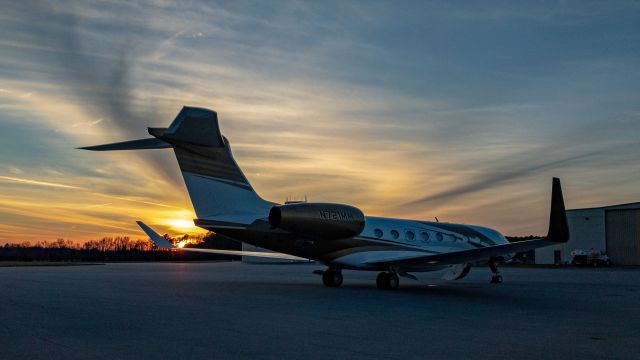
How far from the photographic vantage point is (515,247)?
60.0 feet

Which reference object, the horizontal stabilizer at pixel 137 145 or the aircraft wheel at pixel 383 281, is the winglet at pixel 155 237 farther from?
the aircraft wheel at pixel 383 281

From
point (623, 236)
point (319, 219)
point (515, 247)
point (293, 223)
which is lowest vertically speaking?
point (515, 247)

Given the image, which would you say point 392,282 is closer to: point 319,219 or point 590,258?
point 319,219

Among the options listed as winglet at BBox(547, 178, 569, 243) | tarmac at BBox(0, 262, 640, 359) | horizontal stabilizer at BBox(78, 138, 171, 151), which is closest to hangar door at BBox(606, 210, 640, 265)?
tarmac at BBox(0, 262, 640, 359)

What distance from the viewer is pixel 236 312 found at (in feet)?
40.9

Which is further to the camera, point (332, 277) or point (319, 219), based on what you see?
point (332, 277)

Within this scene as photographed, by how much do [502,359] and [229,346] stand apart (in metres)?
3.43

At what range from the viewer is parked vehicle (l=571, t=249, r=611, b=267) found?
58125 millimetres

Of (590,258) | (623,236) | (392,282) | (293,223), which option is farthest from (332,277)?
(623,236)

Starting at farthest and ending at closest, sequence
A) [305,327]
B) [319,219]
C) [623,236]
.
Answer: [623,236], [319,219], [305,327]

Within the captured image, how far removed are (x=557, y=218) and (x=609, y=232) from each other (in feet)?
160

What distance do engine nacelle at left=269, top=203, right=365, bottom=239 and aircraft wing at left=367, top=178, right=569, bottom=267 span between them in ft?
5.13

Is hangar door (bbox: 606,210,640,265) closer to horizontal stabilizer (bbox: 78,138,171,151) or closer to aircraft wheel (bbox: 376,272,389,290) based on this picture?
aircraft wheel (bbox: 376,272,389,290)

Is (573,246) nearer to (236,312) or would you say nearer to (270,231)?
(270,231)
